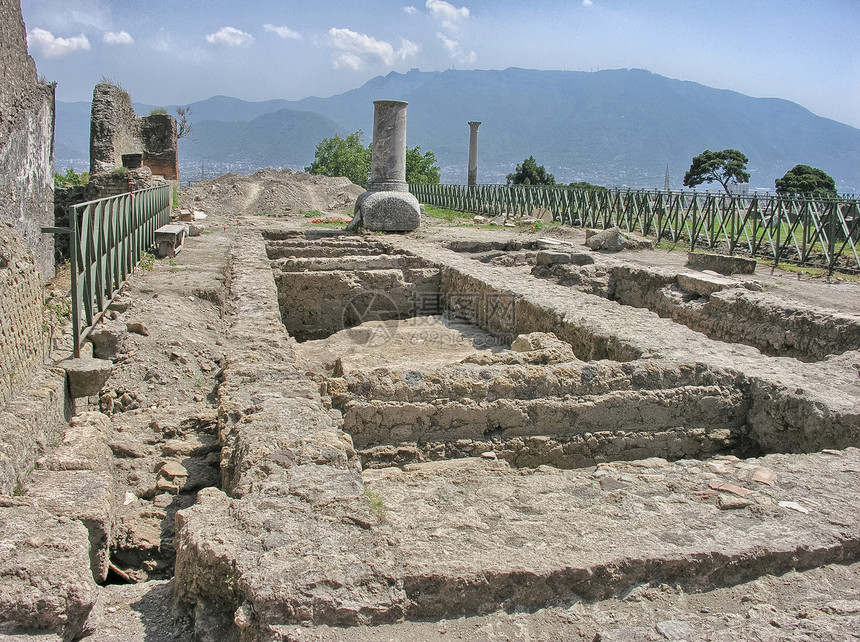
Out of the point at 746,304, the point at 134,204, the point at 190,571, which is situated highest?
the point at 134,204

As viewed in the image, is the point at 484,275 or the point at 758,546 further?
the point at 484,275

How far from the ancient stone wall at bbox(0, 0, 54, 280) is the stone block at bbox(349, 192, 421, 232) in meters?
9.41

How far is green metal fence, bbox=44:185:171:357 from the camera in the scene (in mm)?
5194

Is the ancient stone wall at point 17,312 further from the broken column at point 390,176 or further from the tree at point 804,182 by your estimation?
the tree at point 804,182

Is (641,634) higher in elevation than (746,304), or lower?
lower

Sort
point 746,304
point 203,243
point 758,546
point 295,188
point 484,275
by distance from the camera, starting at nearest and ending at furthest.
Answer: point 758,546
point 746,304
point 484,275
point 203,243
point 295,188

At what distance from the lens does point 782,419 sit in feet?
15.6

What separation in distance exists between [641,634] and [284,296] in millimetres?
8628

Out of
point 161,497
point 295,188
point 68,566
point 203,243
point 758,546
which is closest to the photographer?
point 68,566

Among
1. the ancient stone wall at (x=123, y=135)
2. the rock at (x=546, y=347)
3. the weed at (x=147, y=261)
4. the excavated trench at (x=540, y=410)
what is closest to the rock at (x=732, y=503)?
the excavated trench at (x=540, y=410)

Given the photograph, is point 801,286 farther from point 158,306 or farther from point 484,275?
point 158,306

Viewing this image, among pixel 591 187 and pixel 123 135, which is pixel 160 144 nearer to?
pixel 123 135

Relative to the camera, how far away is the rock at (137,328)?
254 inches

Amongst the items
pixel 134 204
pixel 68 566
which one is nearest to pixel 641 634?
pixel 68 566
